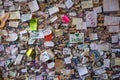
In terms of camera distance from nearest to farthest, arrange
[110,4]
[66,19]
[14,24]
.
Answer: [110,4] < [66,19] < [14,24]

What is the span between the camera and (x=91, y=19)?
9.40 ft

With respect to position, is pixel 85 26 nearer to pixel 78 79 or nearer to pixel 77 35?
pixel 77 35

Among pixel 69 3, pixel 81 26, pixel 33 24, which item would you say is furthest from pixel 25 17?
pixel 81 26

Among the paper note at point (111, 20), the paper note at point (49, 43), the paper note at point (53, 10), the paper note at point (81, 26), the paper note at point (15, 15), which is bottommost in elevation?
the paper note at point (49, 43)

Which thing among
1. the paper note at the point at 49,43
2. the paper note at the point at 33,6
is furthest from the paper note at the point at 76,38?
the paper note at the point at 33,6

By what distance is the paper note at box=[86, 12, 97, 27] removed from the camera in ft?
9.37

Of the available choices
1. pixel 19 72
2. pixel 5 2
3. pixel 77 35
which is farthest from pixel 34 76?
pixel 5 2

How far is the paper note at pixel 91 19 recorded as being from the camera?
2.86m

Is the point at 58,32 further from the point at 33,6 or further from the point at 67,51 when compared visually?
the point at 33,6

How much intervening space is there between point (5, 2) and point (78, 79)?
46.2 inches

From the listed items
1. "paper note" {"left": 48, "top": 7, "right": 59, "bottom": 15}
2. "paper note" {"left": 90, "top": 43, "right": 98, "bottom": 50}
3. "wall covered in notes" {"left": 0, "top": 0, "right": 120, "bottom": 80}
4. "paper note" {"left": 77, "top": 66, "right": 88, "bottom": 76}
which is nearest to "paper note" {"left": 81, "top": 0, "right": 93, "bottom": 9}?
"wall covered in notes" {"left": 0, "top": 0, "right": 120, "bottom": 80}

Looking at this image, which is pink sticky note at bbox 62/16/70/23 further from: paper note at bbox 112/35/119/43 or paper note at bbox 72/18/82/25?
paper note at bbox 112/35/119/43

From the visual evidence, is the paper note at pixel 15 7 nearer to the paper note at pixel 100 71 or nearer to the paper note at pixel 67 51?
the paper note at pixel 67 51

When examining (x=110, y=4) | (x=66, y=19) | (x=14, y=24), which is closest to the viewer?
(x=110, y=4)
